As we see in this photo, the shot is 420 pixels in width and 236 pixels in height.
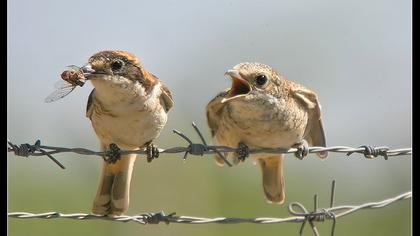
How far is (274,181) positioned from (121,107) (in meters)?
1.56

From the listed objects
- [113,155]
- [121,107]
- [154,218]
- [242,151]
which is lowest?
[154,218]

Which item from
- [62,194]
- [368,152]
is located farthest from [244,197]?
[368,152]

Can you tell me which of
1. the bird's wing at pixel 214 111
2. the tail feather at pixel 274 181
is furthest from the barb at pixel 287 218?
the tail feather at pixel 274 181

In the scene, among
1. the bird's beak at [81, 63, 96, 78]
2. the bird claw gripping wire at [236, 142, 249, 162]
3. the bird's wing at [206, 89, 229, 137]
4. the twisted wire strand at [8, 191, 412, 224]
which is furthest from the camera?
the bird's wing at [206, 89, 229, 137]

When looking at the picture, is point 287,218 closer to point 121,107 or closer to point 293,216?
point 293,216

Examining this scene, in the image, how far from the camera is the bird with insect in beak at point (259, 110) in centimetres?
657

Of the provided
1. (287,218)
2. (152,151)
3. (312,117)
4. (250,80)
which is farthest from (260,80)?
(287,218)

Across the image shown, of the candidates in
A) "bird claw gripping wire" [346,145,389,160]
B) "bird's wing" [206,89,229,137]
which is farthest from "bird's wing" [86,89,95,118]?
"bird claw gripping wire" [346,145,389,160]

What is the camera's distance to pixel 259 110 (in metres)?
6.56

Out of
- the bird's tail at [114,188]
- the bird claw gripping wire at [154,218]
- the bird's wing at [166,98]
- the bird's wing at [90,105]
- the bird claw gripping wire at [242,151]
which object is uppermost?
the bird's wing at [166,98]

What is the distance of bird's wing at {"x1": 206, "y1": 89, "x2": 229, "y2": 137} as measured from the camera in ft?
22.4

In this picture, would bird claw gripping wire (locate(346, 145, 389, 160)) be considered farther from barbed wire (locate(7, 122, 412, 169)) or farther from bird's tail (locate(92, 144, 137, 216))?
bird's tail (locate(92, 144, 137, 216))

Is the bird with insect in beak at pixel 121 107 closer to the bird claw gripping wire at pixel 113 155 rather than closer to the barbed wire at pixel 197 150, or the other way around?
the bird claw gripping wire at pixel 113 155

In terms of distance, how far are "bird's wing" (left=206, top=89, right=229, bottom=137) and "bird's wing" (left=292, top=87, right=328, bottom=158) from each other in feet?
1.95
